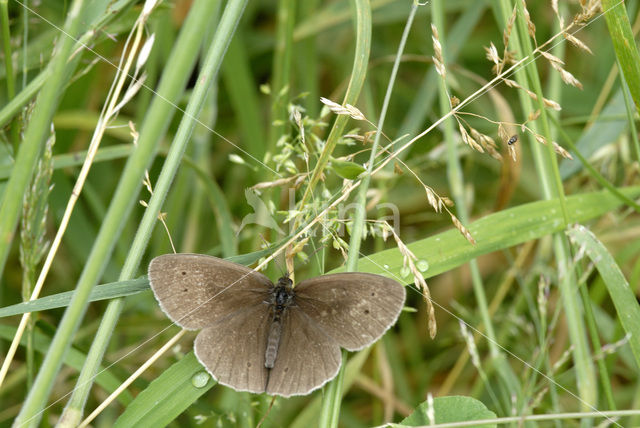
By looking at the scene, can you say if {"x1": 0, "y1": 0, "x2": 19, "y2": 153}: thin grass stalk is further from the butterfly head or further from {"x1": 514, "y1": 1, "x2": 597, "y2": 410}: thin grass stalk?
{"x1": 514, "y1": 1, "x2": 597, "y2": 410}: thin grass stalk

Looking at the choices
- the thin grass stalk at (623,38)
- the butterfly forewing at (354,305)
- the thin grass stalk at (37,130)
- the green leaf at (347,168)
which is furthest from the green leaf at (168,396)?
the thin grass stalk at (623,38)

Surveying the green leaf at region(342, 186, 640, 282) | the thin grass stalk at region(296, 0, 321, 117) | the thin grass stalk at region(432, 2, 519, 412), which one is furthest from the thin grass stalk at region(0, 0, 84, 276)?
the thin grass stalk at region(296, 0, 321, 117)

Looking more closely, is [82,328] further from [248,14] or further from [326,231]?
[248,14]

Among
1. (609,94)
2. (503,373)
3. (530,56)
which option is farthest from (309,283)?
(609,94)

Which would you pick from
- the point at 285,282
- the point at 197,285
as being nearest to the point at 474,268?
the point at 285,282

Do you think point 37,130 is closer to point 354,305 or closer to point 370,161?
point 370,161

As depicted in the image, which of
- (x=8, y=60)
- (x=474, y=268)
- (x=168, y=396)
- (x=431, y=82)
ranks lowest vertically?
(x=168, y=396)

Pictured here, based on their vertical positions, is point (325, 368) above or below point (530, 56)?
below
